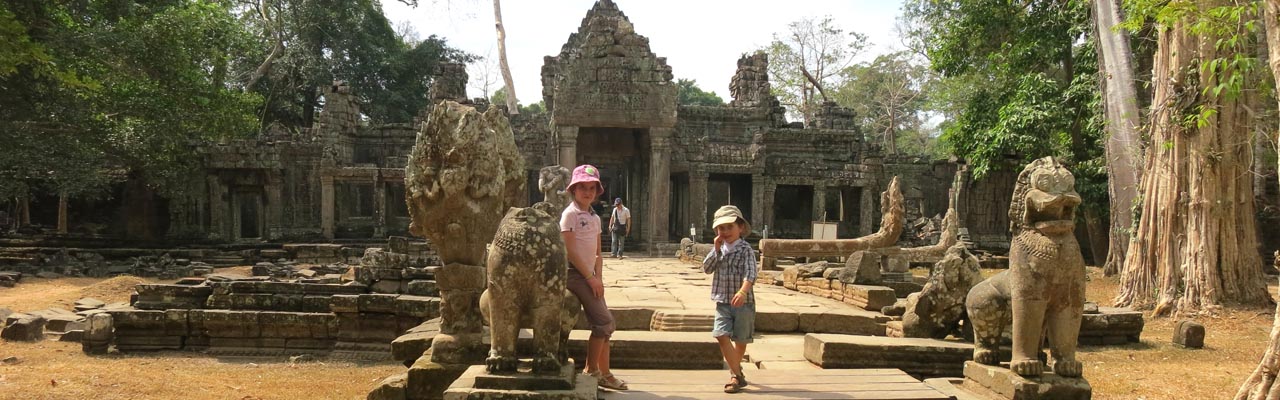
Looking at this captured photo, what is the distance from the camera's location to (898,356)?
5.29 metres

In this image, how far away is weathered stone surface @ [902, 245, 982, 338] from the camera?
5680 mm

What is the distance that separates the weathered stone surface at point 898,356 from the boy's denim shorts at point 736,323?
3.68 ft

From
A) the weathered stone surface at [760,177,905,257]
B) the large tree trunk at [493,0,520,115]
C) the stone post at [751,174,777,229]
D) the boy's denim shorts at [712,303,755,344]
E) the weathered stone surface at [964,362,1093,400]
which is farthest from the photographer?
the large tree trunk at [493,0,520,115]

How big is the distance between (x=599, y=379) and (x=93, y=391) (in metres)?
4.36

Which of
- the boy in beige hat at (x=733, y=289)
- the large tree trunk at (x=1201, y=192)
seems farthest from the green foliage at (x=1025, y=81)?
the boy in beige hat at (x=733, y=289)

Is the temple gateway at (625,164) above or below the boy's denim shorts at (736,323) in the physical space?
above

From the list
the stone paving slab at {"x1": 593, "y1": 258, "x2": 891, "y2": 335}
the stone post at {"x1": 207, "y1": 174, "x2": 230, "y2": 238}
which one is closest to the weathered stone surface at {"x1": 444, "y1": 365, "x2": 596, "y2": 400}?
the stone paving slab at {"x1": 593, "y1": 258, "x2": 891, "y2": 335}

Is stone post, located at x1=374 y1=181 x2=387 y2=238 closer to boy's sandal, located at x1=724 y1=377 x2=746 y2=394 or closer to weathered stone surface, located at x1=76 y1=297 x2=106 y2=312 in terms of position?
weathered stone surface, located at x1=76 y1=297 x2=106 y2=312

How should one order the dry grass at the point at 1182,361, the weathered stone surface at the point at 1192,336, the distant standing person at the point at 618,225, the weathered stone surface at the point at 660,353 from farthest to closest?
the distant standing person at the point at 618,225, the weathered stone surface at the point at 1192,336, the dry grass at the point at 1182,361, the weathered stone surface at the point at 660,353

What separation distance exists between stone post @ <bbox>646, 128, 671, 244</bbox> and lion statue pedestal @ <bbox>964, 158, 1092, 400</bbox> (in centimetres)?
1208

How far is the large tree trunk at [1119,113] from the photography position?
39.7 feet

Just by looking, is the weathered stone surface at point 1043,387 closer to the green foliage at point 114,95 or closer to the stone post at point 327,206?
the green foliage at point 114,95

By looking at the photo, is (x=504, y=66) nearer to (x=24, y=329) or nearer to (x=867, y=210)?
(x=867, y=210)

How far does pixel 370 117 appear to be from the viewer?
3294 cm
